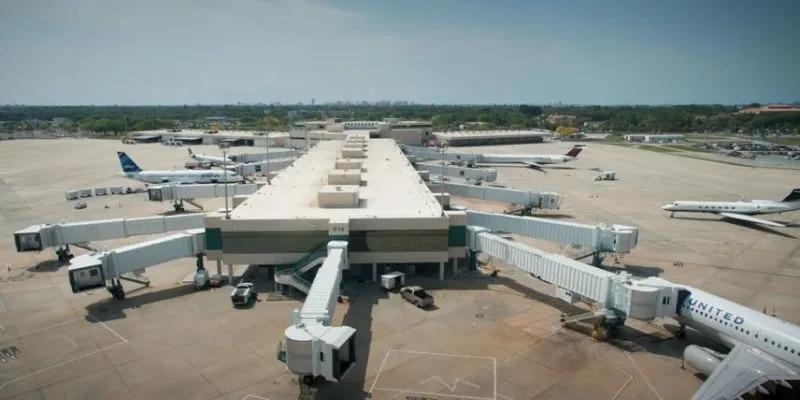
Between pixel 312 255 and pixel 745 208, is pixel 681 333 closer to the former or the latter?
pixel 312 255

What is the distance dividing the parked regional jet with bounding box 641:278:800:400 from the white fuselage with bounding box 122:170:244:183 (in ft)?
277

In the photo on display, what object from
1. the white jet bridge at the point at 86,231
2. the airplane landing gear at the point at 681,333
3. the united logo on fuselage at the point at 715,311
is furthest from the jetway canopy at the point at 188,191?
the united logo on fuselage at the point at 715,311

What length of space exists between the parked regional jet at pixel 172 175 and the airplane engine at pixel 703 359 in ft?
283

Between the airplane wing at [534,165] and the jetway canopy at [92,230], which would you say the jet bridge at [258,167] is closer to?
the jetway canopy at [92,230]

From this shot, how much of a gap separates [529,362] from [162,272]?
38.3m

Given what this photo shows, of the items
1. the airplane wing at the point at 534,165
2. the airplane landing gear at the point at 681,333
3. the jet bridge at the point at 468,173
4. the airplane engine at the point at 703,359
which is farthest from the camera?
the airplane wing at the point at 534,165

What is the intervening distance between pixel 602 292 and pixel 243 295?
96.5ft

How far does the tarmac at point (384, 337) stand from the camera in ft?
107

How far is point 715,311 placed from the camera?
37.0m

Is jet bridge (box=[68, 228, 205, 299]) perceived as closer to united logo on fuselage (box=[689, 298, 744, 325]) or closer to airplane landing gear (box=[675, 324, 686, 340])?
airplane landing gear (box=[675, 324, 686, 340])

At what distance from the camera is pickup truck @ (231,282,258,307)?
44.9m

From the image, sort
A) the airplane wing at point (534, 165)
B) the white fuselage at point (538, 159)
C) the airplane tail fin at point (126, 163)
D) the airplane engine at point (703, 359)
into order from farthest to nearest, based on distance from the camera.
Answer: the white fuselage at point (538, 159), the airplane wing at point (534, 165), the airplane tail fin at point (126, 163), the airplane engine at point (703, 359)

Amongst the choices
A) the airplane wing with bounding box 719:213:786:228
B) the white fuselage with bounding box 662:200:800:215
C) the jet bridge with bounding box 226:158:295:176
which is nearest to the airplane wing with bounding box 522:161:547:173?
the white fuselage with bounding box 662:200:800:215

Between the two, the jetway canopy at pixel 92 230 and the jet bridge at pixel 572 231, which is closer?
the jet bridge at pixel 572 231
